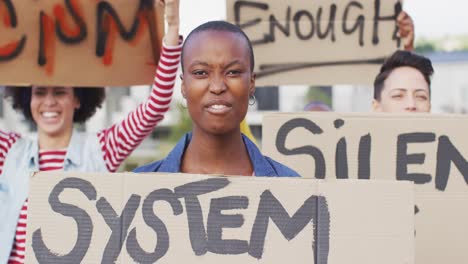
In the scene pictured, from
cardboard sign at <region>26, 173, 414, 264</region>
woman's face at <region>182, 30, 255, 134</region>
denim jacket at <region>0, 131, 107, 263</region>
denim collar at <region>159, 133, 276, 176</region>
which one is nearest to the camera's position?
cardboard sign at <region>26, 173, 414, 264</region>

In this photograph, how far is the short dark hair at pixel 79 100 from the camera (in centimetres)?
310

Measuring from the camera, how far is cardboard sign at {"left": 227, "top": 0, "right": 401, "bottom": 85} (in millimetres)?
3941

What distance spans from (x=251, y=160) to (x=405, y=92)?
1.14 metres

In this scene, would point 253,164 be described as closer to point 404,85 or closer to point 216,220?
point 216,220

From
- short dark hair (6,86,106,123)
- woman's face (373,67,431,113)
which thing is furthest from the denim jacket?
woman's face (373,67,431,113)

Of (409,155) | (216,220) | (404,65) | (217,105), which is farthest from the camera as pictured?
(404,65)

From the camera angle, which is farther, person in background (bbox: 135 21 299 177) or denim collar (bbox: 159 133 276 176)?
denim collar (bbox: 159 133 276 176)

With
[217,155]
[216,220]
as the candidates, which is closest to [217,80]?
[217,155]

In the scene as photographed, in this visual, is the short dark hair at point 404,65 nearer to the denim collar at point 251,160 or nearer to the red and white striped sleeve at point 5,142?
the denim collar at point 251,160

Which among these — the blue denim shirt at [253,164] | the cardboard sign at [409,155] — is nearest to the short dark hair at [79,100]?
the cardboard sign at [409,155]

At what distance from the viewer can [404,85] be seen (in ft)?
10.8

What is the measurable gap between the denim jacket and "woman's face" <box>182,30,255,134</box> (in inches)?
27.6

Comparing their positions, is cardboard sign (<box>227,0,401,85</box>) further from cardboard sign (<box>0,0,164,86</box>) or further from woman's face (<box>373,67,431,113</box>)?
cardboard sign (<box>0,0,164,86</box>)

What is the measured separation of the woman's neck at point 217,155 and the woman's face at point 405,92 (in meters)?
1.07
